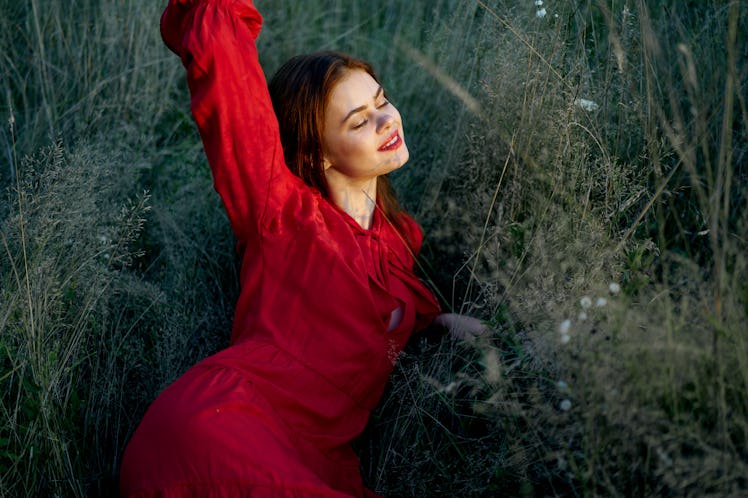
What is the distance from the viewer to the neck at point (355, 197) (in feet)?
7.66

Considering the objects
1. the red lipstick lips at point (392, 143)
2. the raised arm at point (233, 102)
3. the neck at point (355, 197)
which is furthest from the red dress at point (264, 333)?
the red lipstick lips at point (392, 143)

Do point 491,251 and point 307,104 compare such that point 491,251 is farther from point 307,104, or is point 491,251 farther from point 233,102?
point 233,102

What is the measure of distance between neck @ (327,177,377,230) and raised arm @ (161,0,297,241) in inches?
9.6

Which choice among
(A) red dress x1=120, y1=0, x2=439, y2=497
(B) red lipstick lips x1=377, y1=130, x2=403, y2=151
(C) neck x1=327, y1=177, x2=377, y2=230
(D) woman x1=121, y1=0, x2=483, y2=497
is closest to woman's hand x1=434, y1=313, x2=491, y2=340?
(D) woman x1=121, y1=0, x2=483, y2=497

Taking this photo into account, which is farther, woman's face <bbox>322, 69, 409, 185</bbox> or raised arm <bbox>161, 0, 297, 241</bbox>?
woman's face <bbox>322, 69, 409, 185</bbox>

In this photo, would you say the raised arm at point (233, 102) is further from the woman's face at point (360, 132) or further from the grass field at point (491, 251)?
the grass field at point (491, 251)

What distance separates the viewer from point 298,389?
206cm

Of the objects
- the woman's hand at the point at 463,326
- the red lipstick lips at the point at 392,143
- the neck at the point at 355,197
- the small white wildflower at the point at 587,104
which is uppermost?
the small white wildflower at the point at 587,104

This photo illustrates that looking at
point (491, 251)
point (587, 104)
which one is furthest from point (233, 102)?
point (587, 104)

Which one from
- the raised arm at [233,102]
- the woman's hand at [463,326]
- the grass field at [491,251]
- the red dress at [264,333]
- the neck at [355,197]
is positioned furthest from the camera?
the neck at [355,197]

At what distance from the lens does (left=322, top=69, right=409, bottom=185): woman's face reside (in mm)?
2221

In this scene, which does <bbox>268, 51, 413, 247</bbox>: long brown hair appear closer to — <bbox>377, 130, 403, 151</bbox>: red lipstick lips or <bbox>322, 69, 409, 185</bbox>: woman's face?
<bbox>322, 69, 409, 185</bbox>: woman's face

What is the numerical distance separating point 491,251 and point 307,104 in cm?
69

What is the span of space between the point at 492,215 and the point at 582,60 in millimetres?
559
